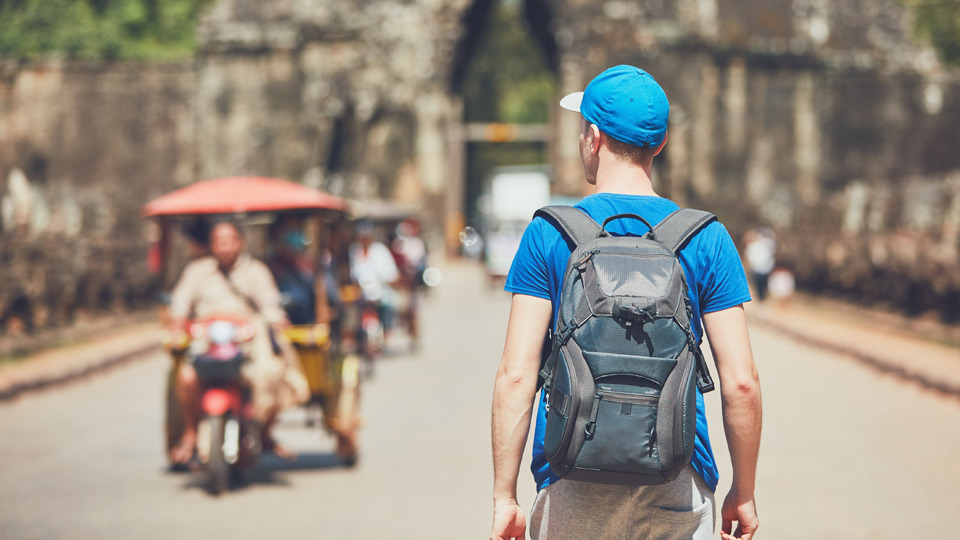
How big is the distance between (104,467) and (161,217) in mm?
1863

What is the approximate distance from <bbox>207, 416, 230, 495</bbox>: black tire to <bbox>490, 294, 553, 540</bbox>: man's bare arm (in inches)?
195

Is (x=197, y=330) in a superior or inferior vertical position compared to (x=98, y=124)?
inferior

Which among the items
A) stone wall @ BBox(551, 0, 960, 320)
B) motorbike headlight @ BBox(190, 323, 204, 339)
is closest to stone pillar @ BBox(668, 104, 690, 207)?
stone wall @ BBox(551, 0, 960, 320)

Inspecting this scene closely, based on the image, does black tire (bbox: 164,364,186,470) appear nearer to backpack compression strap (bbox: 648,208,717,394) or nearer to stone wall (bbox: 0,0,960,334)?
backpack compression strap (bbox: 648,208,717,394)

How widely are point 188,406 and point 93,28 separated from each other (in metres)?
44.0

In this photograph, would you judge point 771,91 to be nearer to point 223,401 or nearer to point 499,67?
point 499,67

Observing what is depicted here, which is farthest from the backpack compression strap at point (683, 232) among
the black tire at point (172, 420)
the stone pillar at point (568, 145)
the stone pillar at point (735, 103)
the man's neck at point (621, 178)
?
the stone pillar at point (735, 103)

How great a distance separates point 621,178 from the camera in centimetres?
322

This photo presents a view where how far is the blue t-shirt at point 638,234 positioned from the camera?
10.2ft

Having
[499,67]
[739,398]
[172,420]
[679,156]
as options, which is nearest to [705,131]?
[679,156]

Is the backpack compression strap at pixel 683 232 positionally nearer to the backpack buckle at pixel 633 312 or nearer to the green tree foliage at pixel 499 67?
the backpack buckle at pixel 633 312

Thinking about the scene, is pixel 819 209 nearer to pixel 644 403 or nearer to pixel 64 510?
pixel 64 510

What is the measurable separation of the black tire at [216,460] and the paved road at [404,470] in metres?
0.09

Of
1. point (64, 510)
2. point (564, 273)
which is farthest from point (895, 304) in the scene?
point (564, 273)
